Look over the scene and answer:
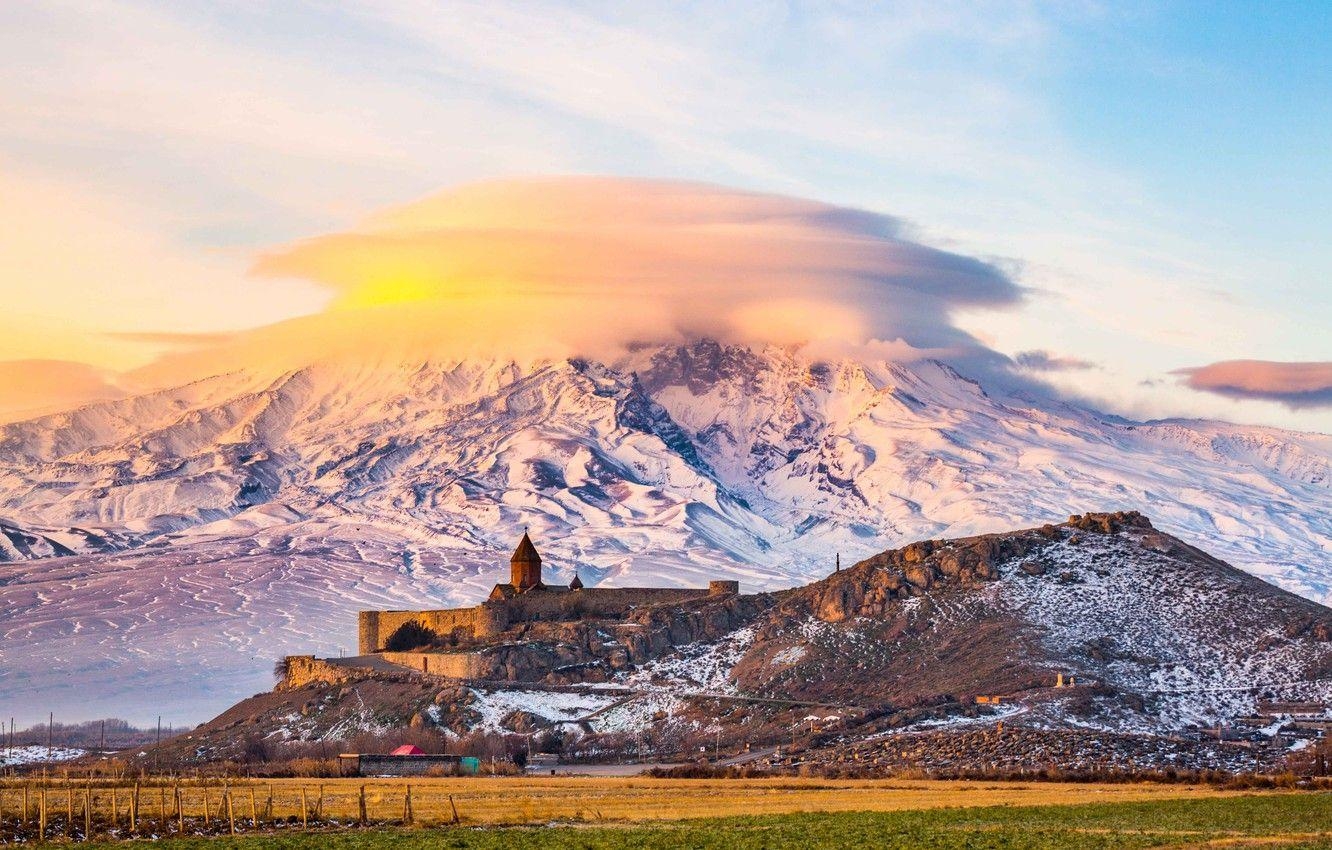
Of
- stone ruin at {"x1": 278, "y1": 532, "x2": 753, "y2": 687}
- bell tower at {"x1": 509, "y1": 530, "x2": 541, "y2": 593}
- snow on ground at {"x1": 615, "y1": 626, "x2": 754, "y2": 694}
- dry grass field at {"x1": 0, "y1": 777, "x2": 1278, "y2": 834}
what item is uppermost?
bell tower at {"x1": 509, "y1": 530, "x2": 541, "y2": 593}

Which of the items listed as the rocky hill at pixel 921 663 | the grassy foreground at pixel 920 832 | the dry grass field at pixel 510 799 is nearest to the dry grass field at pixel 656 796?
the dry grass field at pixel 510 799

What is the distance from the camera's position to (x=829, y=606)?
423 feet

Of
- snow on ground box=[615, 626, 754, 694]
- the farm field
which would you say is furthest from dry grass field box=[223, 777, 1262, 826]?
snow on ground box=[615, 626, 754, 694]

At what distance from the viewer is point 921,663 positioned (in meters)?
118

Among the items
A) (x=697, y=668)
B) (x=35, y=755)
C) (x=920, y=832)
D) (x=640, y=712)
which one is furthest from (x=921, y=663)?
(x=920, y=832)

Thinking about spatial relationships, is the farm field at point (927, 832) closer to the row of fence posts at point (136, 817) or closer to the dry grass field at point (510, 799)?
the row of fence posts at point (136, 817)

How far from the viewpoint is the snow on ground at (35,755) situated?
11706 centimetres

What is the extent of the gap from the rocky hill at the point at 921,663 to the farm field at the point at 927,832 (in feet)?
117

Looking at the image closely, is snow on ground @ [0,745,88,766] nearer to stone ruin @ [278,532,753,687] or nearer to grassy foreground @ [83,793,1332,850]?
stone ruin @ [278,532,753,687]

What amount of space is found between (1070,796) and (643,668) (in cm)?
5768

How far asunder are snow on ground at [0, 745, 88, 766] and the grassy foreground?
66670 millimetres

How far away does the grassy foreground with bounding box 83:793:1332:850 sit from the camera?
162ft

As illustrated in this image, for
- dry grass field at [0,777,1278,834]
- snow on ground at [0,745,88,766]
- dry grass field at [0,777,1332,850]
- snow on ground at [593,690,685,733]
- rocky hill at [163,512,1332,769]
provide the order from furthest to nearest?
snow on ground at [0,745,88,766] < snow on ground at [593,690,685,733] < rocky hill at [163,512,1332,769] < dry grass field at [0,777,1278,834] < dry grass field at [0,777,1332,850]

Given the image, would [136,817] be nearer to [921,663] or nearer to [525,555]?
[921,663]
